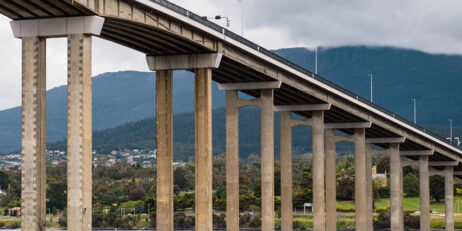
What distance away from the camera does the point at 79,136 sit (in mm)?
57625

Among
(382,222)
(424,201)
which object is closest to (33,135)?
(424,201)

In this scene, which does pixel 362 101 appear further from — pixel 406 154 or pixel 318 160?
pixel 406 154

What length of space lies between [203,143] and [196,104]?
3.18 meters

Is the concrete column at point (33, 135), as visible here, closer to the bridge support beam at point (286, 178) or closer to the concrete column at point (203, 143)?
the concrete column at point (203, 143)

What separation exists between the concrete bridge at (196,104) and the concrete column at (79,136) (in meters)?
0.06

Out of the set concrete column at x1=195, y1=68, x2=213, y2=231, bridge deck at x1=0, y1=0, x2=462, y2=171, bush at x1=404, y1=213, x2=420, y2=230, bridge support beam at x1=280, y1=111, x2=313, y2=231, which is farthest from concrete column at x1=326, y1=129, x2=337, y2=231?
bush at x1=404, y1=213, x2=420, y2=230

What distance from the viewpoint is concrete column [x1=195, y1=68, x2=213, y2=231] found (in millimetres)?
76500

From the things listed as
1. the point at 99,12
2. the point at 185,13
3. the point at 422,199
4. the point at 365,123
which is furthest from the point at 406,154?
the point at 99,12

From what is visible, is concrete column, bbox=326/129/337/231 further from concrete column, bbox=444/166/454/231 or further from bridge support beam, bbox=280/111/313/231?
concrete column, bbox=444/166/454/231

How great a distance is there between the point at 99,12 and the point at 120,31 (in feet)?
30.9

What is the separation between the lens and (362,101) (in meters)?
109

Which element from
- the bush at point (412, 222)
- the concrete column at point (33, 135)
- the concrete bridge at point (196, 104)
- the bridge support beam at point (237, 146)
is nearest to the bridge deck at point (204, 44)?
the concrete bridge at point (196, 104)

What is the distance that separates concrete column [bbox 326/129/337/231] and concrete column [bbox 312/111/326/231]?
22.6 ft

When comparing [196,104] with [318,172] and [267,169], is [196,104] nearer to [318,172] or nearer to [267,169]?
[267,169]
